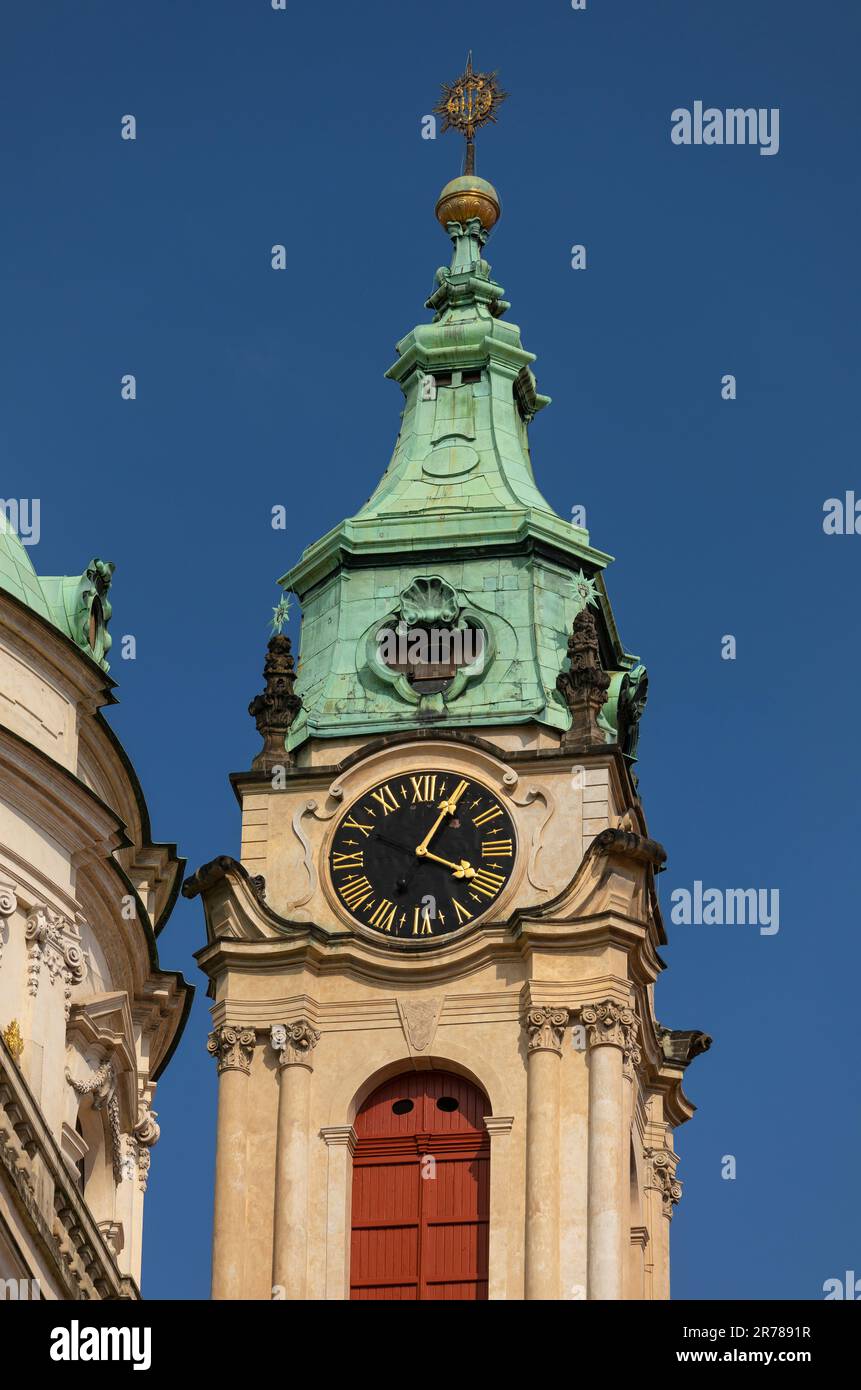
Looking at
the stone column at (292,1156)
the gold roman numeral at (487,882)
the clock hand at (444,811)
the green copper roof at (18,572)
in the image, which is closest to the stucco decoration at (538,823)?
the gold roman numeral at (487,882)

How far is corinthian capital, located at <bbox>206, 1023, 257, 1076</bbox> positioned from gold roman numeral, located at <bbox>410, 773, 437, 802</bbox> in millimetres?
4076

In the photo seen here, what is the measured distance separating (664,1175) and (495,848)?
636 centimetres

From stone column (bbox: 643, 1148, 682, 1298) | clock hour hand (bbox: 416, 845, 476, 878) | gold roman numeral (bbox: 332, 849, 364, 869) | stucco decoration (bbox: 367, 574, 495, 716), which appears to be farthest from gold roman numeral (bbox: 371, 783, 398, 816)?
stone column (bbox: 643, 1148, 682, 1298)

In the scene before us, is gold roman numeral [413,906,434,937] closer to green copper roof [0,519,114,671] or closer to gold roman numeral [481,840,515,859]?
gold roman numeral [481,840,515,859]

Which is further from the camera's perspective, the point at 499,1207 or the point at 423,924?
the point at 423,924

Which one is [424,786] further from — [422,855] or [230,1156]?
[230,1156]

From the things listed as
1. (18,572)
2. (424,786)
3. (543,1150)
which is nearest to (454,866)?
(424,786)

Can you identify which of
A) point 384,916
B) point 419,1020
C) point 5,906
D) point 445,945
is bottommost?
point 5,906

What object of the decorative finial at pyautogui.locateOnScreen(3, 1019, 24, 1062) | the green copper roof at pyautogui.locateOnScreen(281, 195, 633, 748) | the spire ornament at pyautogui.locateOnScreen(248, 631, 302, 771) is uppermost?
the green copper roof at pyautogui.locateOnScreen(281, 195, 633, 748)

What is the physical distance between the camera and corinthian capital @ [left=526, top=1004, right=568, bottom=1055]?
188 ft

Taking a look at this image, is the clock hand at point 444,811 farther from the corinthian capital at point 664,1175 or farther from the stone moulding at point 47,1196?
the stone moulding at point 47,1196

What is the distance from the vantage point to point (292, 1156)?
56875mm

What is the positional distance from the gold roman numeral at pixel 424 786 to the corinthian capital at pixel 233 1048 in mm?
4076
